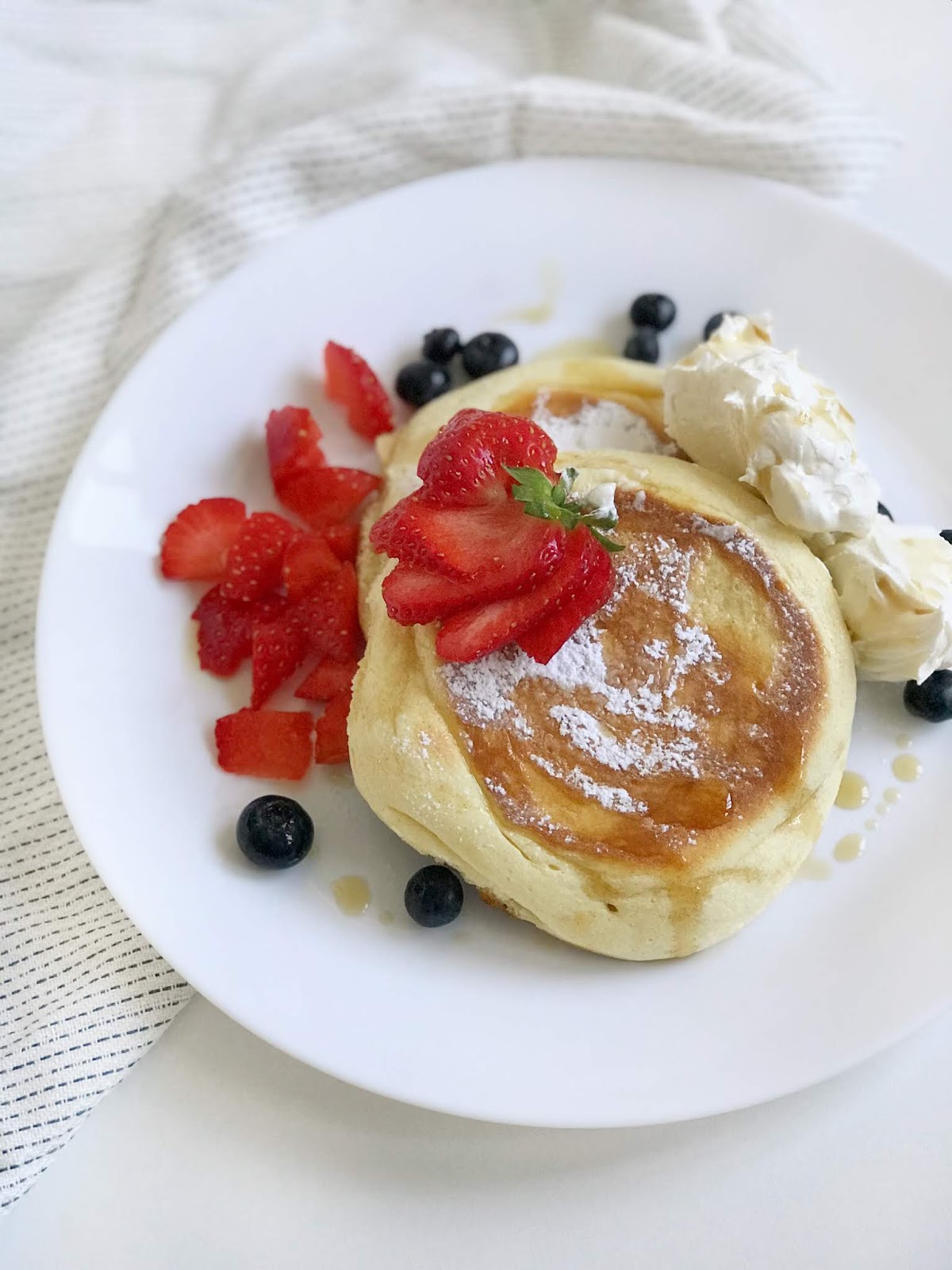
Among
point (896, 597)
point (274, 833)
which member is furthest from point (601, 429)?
point (274, 833)

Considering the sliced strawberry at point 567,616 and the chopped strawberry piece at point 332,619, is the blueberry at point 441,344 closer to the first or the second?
the chopped strawberry piece at point 332,619

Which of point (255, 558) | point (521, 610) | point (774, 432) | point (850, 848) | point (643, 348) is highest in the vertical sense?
point (774, 432)

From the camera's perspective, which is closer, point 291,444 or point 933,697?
point 933,697

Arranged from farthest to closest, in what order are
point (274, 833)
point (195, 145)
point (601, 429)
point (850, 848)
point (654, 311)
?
point (195, 145), point (654, 311), point (601, 429), point (850, 848), point (274, 833)

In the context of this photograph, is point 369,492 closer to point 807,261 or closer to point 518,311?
point 518,311

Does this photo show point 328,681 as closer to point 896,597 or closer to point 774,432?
point 774,432

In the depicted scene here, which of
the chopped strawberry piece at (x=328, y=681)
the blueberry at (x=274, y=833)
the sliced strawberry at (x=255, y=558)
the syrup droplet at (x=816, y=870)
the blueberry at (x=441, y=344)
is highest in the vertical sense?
the blueberry at (x=441, y=344)

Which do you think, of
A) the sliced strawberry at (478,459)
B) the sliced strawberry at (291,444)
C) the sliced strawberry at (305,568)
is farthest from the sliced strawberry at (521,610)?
the sliced strawberry at (291,444)
